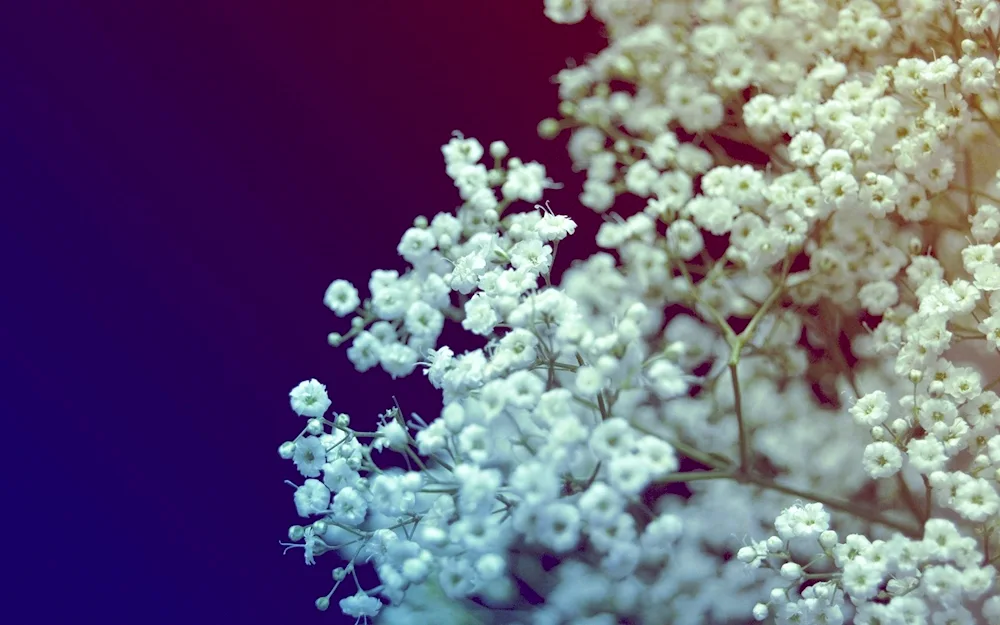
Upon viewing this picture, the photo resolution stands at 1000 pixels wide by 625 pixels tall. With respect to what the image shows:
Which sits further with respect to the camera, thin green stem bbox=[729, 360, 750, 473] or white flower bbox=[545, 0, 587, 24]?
white flower bbox=[545, 0, 587, 24]

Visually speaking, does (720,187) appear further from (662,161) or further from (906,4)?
(906,4)

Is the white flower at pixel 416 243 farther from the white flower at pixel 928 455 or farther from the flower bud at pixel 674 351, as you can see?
the white flower at pixel 928 455

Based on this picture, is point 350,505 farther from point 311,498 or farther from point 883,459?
point 883,459

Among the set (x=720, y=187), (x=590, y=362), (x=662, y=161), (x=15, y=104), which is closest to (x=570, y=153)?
(x=662, y=161)

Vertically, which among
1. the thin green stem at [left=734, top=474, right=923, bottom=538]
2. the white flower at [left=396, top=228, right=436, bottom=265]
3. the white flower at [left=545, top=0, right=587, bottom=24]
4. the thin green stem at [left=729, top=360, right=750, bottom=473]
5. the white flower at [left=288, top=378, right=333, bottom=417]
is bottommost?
the thin green stem at [left=734, top=474, right=923, bottom=538]

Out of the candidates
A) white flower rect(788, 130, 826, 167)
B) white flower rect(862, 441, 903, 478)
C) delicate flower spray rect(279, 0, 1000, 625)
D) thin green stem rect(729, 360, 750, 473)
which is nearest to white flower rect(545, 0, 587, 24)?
delicate flower spray rect(279, 0, 1000, 625)

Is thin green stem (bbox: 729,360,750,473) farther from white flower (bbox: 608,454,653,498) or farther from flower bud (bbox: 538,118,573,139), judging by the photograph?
flower bud (bbox: 538,118,573,139)
